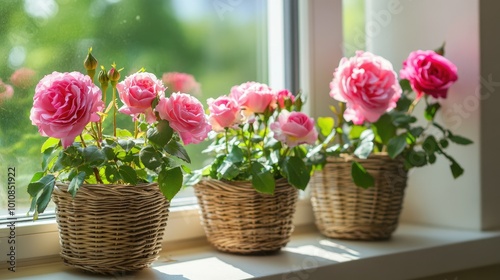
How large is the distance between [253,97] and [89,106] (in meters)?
0.36

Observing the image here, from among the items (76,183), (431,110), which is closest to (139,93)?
(76,183)

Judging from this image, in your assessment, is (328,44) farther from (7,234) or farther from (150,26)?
(7,234)

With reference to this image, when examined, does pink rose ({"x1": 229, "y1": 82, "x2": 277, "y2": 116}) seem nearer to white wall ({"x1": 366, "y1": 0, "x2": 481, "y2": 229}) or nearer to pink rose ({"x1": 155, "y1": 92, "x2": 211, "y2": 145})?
pink rose ({"x1": 155, "y1": 92, "x2": 211, "y2": 145})

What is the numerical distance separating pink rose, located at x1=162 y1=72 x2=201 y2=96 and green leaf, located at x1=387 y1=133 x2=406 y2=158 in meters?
0.42

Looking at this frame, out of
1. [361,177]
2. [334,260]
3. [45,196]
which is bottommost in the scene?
[334,260]

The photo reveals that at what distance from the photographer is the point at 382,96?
1.50 meters

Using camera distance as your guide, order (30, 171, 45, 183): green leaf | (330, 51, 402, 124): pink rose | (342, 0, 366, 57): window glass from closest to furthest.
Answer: (30, 171, 45, 183): green leaf
(330, 51, 402, 124): pink rose
(342, 0, 366, 57): window glass

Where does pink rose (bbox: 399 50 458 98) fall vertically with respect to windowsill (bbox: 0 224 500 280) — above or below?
above

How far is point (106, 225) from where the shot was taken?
1248 millimetres

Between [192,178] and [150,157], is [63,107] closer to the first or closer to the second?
[150,157]

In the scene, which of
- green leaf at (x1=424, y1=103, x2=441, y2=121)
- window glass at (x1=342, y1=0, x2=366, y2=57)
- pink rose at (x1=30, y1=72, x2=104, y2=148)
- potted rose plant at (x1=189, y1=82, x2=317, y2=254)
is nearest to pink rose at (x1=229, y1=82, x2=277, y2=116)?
potted rose plant at (x1=189, y1=82, x2=317, y2=254)

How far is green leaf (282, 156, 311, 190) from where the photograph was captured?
1.42m

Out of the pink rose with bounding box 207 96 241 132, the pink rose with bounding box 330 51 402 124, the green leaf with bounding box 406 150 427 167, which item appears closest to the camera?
the pink rose with bounding box 207 96 241 132

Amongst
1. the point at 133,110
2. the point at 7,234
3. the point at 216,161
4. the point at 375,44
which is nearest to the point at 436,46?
the point at 375,44
